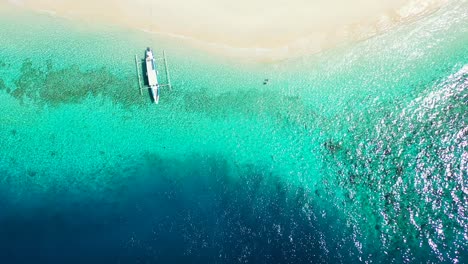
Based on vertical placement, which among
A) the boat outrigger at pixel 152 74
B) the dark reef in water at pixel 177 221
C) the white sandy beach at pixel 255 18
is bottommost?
the dark reef in water at pixel 177 221

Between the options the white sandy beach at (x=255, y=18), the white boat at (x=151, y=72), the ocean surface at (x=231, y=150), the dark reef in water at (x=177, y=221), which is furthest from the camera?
the white boat at (x=151, y=72)

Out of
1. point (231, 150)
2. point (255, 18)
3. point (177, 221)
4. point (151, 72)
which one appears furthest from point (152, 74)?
point (177, 221)

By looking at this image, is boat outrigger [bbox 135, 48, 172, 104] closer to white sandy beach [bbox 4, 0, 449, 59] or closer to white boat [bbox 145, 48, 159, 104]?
white boat [bbox 145, 48, 159, 104]

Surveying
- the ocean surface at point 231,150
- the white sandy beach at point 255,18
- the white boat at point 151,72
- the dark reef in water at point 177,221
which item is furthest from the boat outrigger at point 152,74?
the dark reef in water at point 177,221

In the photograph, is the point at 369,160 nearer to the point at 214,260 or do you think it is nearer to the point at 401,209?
the point at 401,209

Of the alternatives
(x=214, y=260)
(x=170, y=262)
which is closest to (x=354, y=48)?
(x=214, y=260)

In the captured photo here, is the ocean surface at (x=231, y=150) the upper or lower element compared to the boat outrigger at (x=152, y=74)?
lower

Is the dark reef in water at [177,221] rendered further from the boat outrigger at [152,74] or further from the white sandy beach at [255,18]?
the white sandy beach at [255,18]

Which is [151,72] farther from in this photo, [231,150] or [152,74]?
[231,150]
